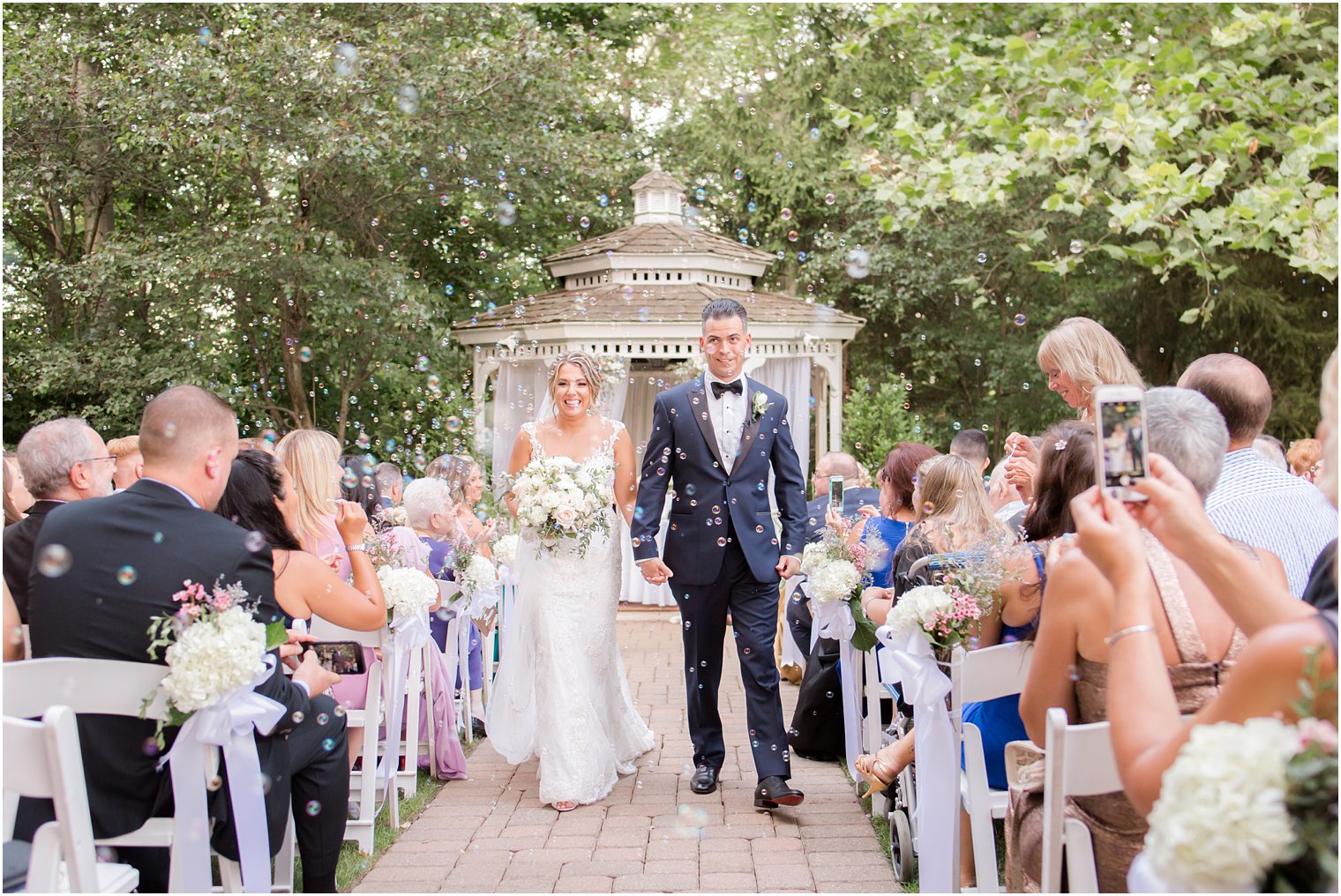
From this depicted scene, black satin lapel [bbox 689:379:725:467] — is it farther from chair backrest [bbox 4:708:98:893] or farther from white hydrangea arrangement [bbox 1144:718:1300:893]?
white hydrangea arrangement [bbox 1144:718:1300:893]

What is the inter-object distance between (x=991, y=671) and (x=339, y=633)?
2.60 metres

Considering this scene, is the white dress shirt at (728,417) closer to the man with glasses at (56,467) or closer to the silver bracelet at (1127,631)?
the man with glasses at (56,467)

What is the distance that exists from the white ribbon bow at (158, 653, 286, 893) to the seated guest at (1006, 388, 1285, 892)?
2.02 m

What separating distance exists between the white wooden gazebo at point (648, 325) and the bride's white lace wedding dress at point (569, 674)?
6.81 m

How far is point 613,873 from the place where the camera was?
4410mm

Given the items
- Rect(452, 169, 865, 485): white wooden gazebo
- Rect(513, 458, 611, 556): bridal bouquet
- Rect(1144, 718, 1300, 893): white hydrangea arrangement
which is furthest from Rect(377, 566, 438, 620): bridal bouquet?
Rect(452, 169, 865, 485): white wooden gazebo

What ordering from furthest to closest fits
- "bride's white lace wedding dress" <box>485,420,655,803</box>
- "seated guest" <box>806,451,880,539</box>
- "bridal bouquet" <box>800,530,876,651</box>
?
"seated guest" <box>806,451,880,539</box> → "bride's white lace wedding dress" <box>485,420,655,803</box> → "bridal bouquet" <box>800,530,876,651</box>

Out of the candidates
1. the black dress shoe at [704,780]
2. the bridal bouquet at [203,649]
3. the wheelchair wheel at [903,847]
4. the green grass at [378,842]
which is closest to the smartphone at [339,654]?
the green grass at [378,842]

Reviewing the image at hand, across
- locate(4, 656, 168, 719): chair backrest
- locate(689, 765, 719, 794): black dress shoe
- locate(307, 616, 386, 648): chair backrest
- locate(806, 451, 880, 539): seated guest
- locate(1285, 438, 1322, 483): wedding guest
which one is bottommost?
A: locate(689, 765, 719, 794): black dress shoe

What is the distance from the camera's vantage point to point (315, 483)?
4.95m

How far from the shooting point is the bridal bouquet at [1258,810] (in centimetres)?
155

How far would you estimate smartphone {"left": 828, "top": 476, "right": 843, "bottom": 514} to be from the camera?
6.38 meters

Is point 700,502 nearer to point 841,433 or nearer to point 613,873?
point 613,873

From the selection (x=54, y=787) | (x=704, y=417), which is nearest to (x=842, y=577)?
(x=704, y=417)
